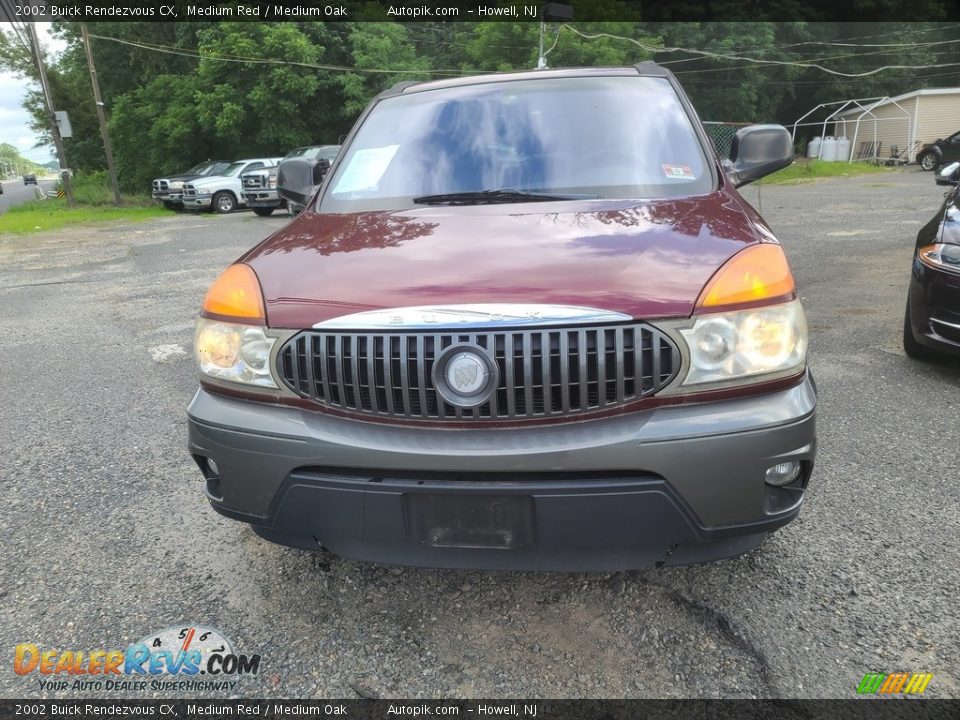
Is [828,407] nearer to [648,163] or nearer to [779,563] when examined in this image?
[779,563]

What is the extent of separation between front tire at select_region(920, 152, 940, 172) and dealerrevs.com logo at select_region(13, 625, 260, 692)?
3015 cm

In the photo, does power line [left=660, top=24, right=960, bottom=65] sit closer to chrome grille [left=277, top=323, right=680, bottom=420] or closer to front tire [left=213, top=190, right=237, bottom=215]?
front tire [left=213, top=190, right=237, bottom=215]

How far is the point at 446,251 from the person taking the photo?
2152mm

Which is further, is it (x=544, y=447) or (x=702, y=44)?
(x=702, y=44)

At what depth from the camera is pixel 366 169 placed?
10.1ft

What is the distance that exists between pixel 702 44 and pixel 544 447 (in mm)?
41851

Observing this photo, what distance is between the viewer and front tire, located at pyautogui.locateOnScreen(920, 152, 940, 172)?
84.1ft

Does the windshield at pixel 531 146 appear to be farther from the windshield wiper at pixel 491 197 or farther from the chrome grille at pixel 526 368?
the chrome grille at pixel 526 368

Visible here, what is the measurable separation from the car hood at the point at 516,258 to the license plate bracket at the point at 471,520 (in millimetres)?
525

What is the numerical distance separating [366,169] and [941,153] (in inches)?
1126

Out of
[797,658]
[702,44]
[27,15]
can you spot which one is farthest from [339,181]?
[702,44]

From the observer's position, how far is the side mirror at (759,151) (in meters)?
3.16

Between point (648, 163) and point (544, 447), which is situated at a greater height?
point (648, 163)

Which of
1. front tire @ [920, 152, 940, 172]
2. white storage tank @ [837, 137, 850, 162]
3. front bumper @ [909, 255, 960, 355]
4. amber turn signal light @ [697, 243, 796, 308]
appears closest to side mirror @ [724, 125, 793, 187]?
amber turn signal light @ [697, 243, 796, 308]
